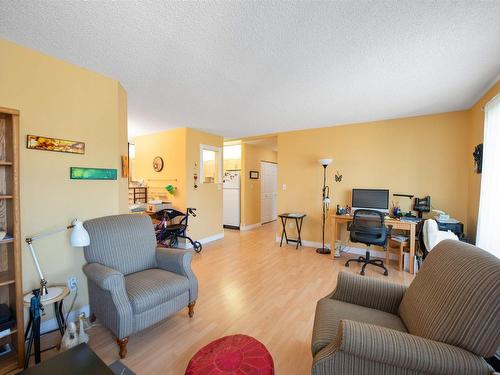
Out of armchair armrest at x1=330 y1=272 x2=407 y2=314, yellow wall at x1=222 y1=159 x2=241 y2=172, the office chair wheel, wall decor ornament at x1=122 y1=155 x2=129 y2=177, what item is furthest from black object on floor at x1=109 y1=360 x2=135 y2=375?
yellow wall at x1=222 y1=159 x2=241 y2=172

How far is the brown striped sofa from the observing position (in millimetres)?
912

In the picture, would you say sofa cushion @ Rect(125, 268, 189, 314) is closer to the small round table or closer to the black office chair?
the small round table

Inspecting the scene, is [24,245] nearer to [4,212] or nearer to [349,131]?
[4,212]

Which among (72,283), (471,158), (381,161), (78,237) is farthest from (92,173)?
(471,158)

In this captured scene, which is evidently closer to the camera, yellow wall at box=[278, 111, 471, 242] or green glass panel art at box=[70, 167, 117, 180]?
green glass panel art at box=[70, 167, 117, 180]

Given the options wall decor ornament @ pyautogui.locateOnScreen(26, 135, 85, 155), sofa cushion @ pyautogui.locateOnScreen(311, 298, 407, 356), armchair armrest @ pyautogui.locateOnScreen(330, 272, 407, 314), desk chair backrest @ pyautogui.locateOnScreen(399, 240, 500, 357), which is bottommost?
sofa cushion @ pyautogui.locateOnScreen(311, 298, 407, 356)

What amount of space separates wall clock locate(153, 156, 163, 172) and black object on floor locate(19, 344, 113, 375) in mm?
3775

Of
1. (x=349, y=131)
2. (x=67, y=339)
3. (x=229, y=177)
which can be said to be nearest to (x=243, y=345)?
(x=67, y=339)

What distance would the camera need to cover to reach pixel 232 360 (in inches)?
43.9

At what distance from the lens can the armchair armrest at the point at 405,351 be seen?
35.4 inches

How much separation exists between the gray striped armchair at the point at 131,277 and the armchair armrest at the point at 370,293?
132 cm

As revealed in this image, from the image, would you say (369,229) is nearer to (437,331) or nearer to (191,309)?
(437,331)

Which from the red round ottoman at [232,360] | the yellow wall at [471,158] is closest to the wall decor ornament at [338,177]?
the yellow wall at [471,158]

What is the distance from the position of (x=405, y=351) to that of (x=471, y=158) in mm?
3593
